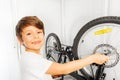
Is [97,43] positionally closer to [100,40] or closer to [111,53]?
[100,40]

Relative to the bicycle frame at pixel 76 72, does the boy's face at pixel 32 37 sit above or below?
above

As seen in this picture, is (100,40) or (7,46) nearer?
(100,40)

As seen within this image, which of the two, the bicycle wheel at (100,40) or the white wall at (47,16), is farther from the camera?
the white wall at (47,16)

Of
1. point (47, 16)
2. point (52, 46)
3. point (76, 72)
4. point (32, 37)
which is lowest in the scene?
point (76, 72)

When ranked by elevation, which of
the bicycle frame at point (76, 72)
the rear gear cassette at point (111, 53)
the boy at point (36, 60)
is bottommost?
the bicycle frame at point (76, 72)

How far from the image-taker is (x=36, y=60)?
0.97 meters

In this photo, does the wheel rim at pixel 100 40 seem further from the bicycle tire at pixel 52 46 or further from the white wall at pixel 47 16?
the bicycle tire at pixel 52 46

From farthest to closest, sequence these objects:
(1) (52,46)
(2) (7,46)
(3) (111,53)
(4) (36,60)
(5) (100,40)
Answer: (1) (52,46) → (2) (7,46) → (5) (100,40) → (3) (111,53) → (4) (36,60)

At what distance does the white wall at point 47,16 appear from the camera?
Result: 234 cm

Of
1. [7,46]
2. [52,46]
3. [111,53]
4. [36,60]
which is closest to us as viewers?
[36,60]

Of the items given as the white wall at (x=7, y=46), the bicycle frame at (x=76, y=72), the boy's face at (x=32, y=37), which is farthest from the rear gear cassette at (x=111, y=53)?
the white wall at (x=7, y=46)

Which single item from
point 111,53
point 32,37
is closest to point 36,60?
point 32,37

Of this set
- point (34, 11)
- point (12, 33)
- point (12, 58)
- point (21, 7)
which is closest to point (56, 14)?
point (34, 11)

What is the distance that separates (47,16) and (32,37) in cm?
176
